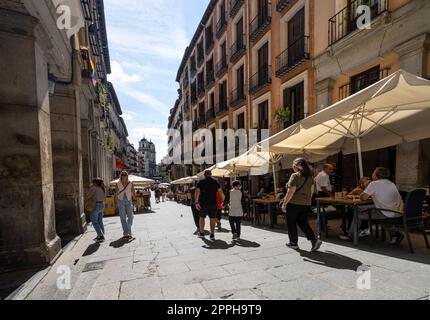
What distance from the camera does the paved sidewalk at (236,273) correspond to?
280cm

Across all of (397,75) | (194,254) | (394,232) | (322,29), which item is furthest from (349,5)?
(194,254)

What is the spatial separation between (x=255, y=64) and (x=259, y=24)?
7.36 feet

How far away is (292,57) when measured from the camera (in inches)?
478

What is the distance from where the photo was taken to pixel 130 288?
3.09 meters

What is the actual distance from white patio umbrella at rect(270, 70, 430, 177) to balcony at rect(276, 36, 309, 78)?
524 centimetres

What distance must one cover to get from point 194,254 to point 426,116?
5.81 m

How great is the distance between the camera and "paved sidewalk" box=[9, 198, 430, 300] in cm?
280

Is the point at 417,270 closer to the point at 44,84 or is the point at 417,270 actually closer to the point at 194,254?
the point at 194,254

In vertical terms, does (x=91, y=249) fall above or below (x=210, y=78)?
below

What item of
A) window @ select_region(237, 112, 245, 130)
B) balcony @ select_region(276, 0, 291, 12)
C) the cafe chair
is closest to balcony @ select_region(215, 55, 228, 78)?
window @ select_region(237, 112, 245, 130)

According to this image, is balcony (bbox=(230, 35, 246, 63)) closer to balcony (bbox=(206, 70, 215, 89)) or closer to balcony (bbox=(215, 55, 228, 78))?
balcony (bbox=(215, 55, 228, 78))

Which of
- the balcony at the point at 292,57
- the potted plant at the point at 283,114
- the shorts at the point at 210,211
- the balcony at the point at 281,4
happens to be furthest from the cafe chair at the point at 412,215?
the balcony at the point at 281,4

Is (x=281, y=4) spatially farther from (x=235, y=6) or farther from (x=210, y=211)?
(x=210, y=211)

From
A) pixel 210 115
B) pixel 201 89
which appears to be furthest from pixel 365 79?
pixel 201 89
